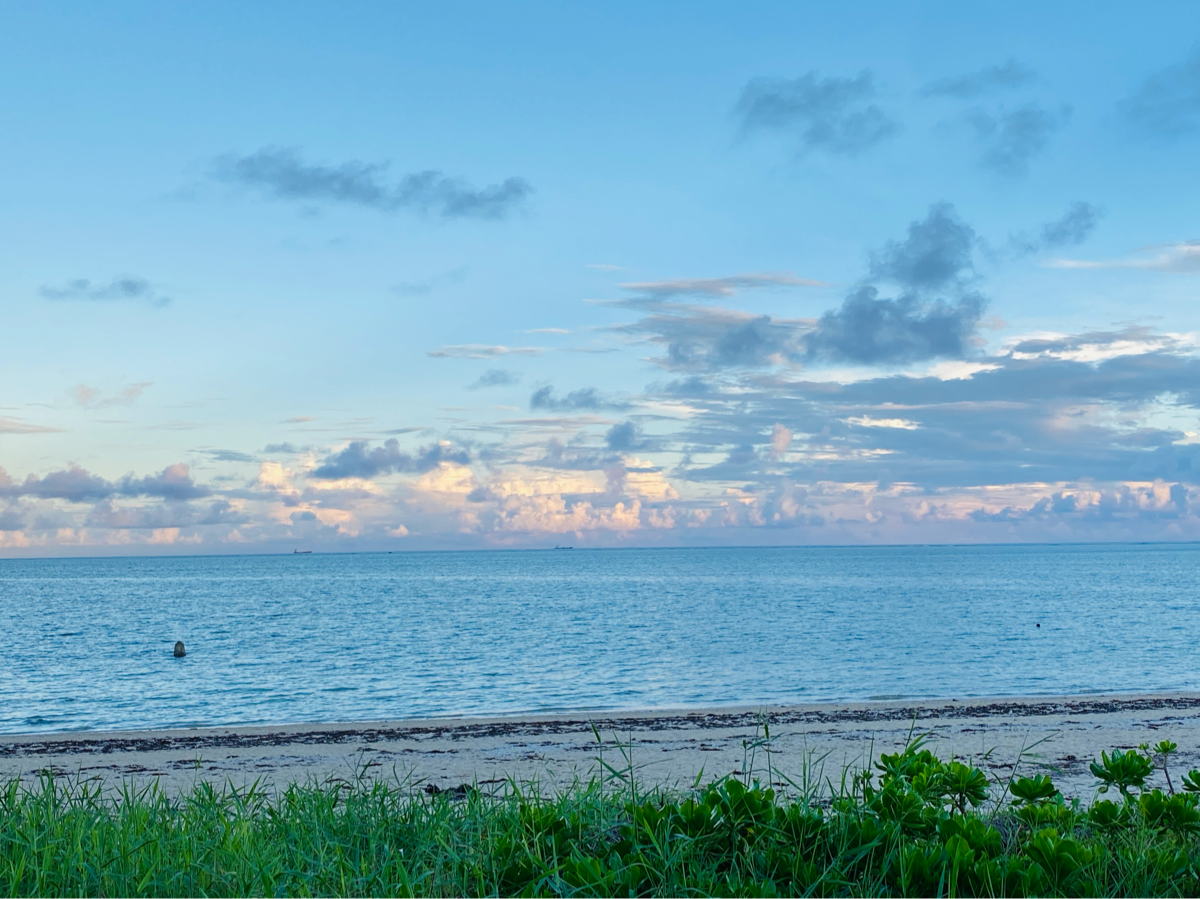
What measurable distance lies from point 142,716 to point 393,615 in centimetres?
5438

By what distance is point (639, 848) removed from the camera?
425 cm

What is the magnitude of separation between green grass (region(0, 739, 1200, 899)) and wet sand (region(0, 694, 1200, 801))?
10388mm

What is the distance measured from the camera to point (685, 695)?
126ft

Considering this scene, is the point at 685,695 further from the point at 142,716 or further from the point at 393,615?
the point at 393,615

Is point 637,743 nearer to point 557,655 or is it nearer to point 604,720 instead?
point 604,720

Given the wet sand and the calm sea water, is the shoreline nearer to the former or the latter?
the wet sand

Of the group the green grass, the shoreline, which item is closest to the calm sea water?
the shoreline

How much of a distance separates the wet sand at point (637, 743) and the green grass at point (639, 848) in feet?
34.1

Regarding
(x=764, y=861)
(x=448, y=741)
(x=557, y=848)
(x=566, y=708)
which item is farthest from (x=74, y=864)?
(x=566, y=708)

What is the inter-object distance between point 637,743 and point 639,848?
707 inches

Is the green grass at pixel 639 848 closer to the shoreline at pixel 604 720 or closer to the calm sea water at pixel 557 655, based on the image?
the shoreline at pixel 604 720

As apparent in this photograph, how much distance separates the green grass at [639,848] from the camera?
4082mm

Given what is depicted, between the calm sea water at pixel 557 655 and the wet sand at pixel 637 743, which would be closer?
the wet sand at pixel 637 743

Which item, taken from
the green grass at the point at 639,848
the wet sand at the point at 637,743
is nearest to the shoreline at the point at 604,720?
the wet sand at the point at 637,743
